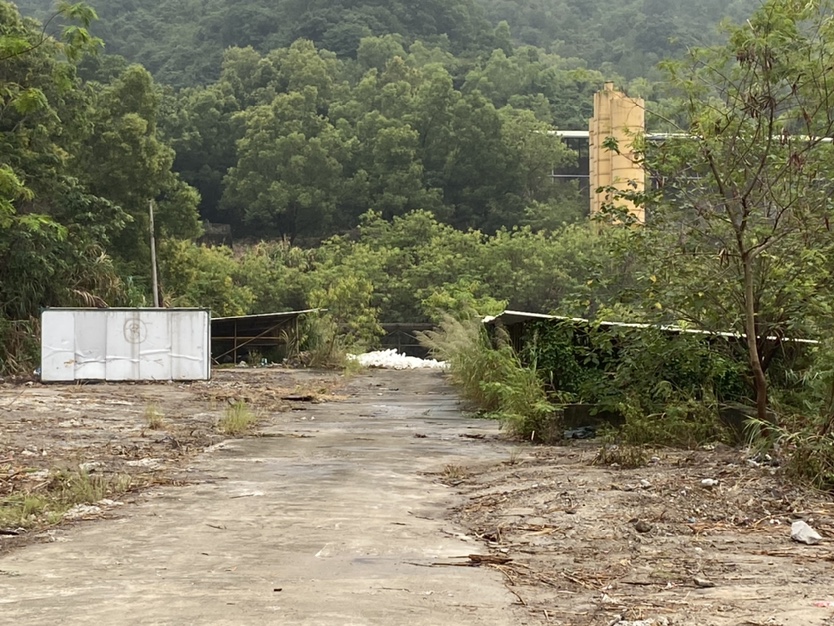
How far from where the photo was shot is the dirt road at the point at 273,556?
16.5 ft

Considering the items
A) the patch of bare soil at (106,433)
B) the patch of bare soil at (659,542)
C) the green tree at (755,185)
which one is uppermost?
the green tree at (755,185)

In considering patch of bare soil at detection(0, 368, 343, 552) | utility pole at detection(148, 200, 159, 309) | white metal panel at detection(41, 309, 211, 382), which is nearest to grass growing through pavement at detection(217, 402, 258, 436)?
patch of bare soil at detection(0, 368, 343, 552)

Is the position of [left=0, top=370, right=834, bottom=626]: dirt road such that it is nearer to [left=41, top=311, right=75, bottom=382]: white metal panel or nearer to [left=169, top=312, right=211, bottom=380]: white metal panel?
[left=41, top=311, right=75, bottom=382]: white metal panel

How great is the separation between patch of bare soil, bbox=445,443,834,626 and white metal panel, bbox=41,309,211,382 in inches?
713

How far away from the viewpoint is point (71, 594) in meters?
5.38

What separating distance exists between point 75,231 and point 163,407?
49.9 ft

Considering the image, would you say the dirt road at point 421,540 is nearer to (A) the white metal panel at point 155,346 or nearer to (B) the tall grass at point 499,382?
(B) the tall grass at point 499,382

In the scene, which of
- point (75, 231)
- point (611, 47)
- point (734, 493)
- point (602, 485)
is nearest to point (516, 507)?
point (602, 485)

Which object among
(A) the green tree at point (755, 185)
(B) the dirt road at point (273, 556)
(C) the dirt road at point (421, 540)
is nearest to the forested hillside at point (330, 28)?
(A) the green tree at point (755, 185)

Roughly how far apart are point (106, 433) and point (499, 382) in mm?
6016

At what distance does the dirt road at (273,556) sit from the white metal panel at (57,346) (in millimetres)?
15888

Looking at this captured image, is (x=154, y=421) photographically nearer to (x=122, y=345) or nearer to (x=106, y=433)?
(x=106, y=433)

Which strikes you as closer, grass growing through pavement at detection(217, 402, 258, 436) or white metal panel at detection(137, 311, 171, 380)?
grass growing through pavement at detection(217, 402, 258, 436)

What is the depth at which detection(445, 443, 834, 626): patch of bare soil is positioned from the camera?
16.5ft
